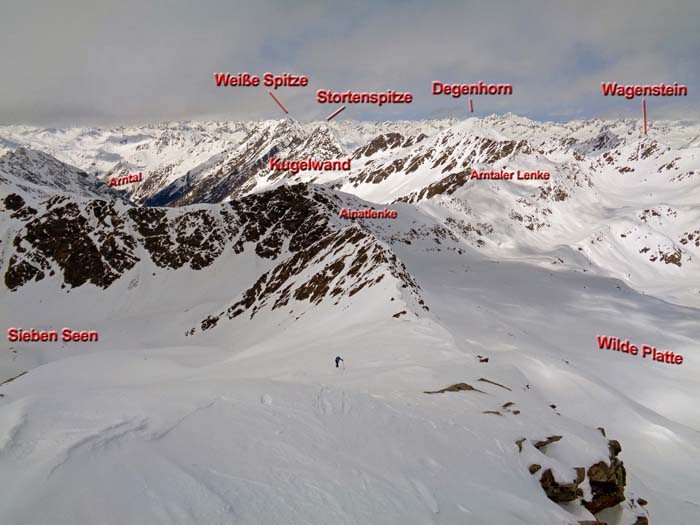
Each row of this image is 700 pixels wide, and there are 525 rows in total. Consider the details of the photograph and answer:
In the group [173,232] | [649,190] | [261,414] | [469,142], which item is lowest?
[261,414]

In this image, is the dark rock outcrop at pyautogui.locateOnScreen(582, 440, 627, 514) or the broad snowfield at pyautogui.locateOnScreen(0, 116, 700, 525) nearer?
the broad snowfield at pyautogui.locateOnScreen(0, 116, 700, 525)

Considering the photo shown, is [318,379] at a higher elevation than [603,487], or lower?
higher

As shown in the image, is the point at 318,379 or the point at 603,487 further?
the point at 318,379

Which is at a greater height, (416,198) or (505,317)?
(416,198)

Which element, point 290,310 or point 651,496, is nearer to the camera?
point 651,496

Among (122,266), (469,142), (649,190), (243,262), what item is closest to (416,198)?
(469,142)

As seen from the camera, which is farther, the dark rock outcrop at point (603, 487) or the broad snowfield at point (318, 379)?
the dark rock outcrop at point (603, 487)

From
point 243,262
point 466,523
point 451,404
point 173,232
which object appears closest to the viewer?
point 466,523

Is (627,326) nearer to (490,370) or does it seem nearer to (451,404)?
(490,370)
